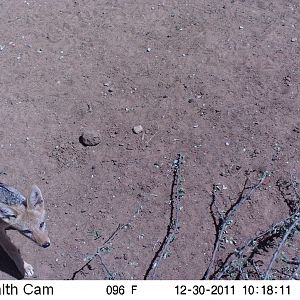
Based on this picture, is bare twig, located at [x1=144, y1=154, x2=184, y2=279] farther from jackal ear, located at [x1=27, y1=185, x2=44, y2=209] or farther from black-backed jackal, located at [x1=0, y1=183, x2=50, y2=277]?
jackal ear, located at [x1=27, y1=185, x2=44, y2=209]

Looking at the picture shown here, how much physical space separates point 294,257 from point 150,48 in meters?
3.49

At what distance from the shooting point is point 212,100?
668 cm

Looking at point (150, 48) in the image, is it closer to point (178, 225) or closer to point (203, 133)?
point (203, 133)

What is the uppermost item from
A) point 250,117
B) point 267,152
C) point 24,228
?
point 250,117

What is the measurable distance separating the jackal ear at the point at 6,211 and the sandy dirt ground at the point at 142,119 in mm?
758

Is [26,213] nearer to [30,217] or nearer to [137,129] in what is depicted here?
[30,217]

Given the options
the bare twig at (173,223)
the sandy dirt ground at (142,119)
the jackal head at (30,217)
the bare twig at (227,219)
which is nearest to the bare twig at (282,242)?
the sandy dirt ground at (142,119)

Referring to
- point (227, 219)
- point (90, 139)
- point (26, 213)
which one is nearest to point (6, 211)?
point (26, 213)

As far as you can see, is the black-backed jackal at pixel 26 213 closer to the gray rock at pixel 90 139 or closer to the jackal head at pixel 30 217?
the jackal head at pixel 30 217

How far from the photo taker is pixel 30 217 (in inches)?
206

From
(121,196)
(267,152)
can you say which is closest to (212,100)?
(267,152)

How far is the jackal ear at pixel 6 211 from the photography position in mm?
5086

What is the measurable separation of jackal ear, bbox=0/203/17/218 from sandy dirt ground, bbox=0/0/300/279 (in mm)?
758

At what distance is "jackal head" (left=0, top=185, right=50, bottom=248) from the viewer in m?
5.13
